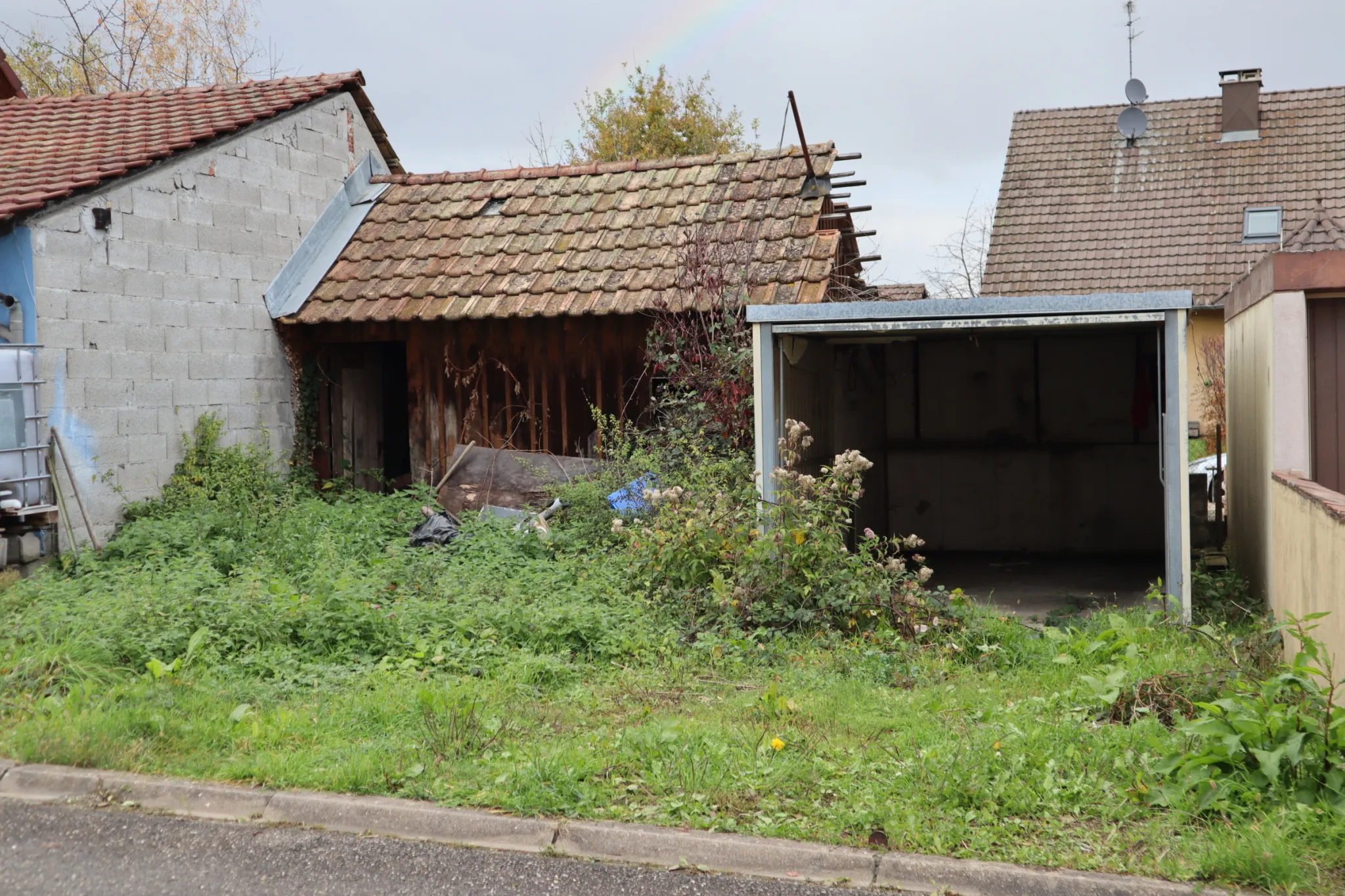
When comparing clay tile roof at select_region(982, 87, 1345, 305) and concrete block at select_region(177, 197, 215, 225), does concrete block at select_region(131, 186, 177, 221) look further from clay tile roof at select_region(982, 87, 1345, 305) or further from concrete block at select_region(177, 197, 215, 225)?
clay tile roof at select_region(982, 87, 1345, 305)

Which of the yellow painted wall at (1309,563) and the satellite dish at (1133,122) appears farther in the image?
the satellite dish at (1133,122)

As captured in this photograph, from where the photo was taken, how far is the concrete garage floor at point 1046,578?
1033cm

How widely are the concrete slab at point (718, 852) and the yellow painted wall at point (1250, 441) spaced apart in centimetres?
535

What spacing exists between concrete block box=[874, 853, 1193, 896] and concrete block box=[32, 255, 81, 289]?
9.03m

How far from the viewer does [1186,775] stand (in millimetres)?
4773

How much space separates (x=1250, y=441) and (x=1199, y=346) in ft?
43.1

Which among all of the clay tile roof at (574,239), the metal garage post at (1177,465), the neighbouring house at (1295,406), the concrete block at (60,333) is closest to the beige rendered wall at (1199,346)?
the clay tile roof at (574,239)

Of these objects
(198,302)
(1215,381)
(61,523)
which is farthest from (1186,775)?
(1215,381)

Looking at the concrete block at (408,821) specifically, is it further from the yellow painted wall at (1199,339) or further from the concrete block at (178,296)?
the yellow painted wall at (1199,339)

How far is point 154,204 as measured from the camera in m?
11.2

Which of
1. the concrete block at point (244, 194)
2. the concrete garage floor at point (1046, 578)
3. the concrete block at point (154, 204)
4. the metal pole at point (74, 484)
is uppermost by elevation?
the concrete block at point (244, 194)

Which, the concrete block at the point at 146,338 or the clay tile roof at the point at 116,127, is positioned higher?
the clay tile roof at the point at 116,127

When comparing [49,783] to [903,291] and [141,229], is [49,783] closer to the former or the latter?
[141,229]

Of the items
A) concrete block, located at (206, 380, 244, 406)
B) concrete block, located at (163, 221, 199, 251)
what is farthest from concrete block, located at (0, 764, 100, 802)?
concrete block, located at (163, 221, 199, 251)
